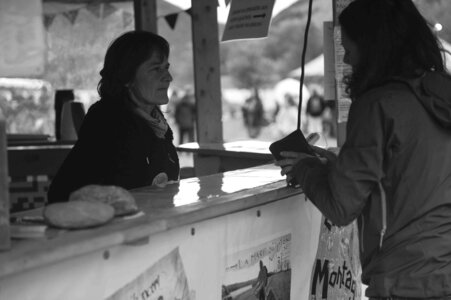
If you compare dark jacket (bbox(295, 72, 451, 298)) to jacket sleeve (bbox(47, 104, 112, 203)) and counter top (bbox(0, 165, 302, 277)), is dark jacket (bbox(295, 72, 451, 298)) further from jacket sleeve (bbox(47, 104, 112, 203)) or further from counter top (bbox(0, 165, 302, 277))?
jacket sleeve (bbox(47, 104, 112, 203))

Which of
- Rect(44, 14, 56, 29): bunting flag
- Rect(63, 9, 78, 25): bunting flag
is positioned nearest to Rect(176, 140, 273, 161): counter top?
Rect(63, 9, 78, 25): bunting flag

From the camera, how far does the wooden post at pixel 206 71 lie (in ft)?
18.2

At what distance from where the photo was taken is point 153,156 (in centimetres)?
339

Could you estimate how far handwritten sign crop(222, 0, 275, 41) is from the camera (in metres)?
4.70

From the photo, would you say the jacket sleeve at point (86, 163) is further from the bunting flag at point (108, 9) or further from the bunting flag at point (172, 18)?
the bunting flag at point (108, 9)

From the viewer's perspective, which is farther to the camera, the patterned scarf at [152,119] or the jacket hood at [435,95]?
the patterned scarf at [152,119]

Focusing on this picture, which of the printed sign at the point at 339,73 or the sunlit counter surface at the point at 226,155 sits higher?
the printed sign at the point at 339,73

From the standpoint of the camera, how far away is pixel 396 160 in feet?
7.94

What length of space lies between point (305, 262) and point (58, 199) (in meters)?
1.08

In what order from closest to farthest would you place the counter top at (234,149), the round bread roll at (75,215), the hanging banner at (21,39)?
1. the round bread roll at (75,215)
2. the counter top at (234,149)
3. the hanging banner at (21,39)

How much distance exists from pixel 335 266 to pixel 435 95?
1348 mm

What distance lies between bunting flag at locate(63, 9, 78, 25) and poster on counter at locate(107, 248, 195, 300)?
6.12 m

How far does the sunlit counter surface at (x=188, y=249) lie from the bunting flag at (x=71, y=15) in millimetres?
5009

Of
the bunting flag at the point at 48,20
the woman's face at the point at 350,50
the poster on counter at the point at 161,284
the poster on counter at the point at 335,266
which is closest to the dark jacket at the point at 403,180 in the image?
the woman's face at the point at 350,50
